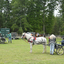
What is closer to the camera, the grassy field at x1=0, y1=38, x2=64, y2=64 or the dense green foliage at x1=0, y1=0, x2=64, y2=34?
the grassy field at x1=0, y1=38, x2=64, y2=64

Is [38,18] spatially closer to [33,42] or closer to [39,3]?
[39,3]

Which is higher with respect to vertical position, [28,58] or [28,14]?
[28,14]

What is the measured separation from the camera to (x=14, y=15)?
157 ft

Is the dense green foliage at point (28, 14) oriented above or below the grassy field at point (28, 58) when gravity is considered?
above

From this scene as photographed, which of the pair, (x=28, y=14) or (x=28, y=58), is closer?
(x=28, y=58)

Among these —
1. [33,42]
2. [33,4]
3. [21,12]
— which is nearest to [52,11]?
[33,4]

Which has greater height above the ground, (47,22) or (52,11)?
(52,11)

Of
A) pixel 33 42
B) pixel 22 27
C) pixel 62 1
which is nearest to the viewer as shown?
pixel 33 42

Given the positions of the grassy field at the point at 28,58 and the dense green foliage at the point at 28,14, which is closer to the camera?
the grassy field at the point at 28,58

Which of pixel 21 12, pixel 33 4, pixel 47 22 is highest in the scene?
pixel 33 4

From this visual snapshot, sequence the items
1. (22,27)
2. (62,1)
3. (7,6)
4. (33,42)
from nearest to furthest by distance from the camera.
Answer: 1. (33,42)
2. (62,1)
3. (22,27)
4. (7,6)

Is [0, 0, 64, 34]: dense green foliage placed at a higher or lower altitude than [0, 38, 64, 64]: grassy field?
higher

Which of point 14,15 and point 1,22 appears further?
point 1,22

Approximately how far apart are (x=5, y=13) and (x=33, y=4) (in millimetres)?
11872
